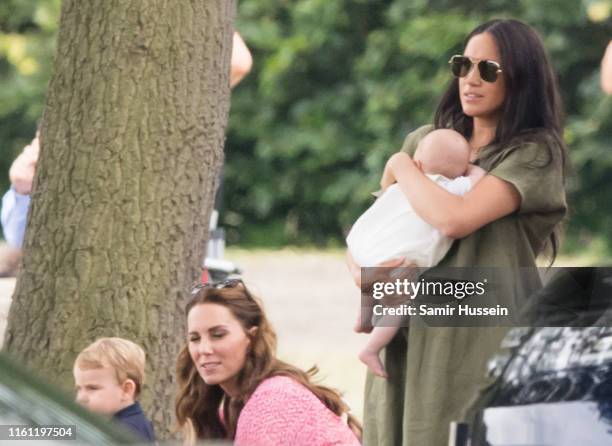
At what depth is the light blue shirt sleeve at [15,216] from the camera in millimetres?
7902

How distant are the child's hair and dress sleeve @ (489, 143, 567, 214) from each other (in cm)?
125

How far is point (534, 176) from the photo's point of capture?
526cm

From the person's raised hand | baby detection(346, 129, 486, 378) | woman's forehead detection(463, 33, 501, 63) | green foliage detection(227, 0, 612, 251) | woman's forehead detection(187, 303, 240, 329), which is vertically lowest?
woman's forehead detection(187, 303, 240, 329)

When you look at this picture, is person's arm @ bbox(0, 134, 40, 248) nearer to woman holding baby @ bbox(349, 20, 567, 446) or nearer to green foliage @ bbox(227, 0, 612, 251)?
woman holding baby @ bbox(349, 20, 567, 446)

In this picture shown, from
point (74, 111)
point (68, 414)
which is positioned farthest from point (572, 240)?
point (68, 414)

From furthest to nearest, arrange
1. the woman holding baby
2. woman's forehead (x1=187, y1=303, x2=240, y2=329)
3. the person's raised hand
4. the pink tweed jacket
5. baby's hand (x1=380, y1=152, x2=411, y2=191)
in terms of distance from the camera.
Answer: the person's raised hand
woman's forehead (x1=187, y1=303, x2=240, y2=329)
baby's hand (x1=380, y1=152, x2=411, y2=191)
the woman holding baby
the pink tweed jacket

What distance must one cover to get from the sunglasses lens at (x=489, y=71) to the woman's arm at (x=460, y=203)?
332 mm

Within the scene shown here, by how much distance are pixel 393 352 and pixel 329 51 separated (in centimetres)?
1501

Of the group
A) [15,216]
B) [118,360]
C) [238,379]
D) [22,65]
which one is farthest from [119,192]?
[22,65]

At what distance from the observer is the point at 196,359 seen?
17.9 ft

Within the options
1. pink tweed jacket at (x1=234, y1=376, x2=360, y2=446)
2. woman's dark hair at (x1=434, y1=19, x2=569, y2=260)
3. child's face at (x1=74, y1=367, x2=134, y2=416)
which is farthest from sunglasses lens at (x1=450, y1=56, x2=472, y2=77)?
child's face at (x1=74, y1=367, x2=134, y2=416)

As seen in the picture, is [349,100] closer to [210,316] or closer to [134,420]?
[210,316]

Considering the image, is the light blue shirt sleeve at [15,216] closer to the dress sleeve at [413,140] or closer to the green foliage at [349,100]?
the dress sleeve at [413,140]

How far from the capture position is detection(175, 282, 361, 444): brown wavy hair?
17.6 ft
